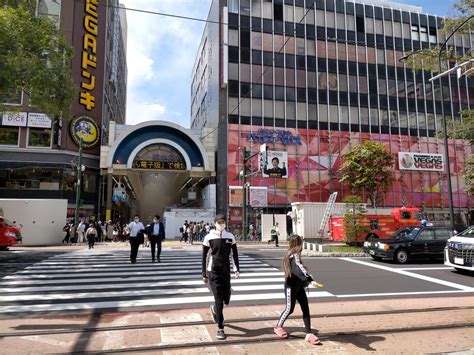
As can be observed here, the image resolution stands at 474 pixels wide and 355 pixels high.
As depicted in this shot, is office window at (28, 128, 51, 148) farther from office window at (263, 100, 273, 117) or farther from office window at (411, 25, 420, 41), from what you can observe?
office window at (411, 25, 420, 41)

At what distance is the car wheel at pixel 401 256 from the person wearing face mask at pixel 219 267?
10832 millimetres

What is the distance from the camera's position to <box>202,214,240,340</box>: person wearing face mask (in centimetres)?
587

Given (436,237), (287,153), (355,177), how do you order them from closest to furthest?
(436,237)
(355,177)
(287,153)

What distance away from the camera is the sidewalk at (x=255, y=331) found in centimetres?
554

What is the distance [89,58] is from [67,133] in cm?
786

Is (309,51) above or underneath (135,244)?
above

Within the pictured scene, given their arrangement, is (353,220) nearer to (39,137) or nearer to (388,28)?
(39,137)

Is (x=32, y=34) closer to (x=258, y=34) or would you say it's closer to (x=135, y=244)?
(x=135, y=244)

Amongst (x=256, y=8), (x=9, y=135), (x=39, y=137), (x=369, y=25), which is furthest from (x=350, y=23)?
(x=9, y=135)

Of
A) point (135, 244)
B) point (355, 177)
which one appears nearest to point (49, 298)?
point (135, 244)

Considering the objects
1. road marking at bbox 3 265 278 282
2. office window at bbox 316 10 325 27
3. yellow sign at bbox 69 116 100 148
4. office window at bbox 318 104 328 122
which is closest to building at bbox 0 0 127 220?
yellow sign at bbox 69 116 100 148

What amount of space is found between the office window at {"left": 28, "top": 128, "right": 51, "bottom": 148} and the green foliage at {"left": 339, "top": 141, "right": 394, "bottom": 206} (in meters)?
27.9

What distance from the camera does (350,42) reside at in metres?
43.5

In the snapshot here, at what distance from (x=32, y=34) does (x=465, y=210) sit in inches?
1765
